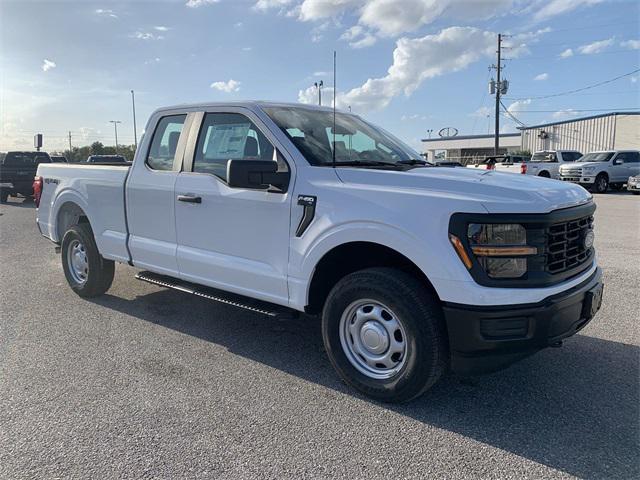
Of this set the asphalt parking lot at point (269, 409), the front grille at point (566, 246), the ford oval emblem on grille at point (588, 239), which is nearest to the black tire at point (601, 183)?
the asphalt parking lot at point (269, 409)

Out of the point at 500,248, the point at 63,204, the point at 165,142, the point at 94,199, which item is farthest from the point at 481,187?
the point at 63,204

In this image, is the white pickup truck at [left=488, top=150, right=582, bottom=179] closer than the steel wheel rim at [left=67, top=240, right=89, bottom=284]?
No

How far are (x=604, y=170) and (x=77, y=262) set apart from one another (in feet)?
77.6

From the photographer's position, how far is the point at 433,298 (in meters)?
3.17

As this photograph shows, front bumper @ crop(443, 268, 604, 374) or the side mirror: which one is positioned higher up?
the side mirror

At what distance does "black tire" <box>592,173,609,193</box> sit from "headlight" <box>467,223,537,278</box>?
2350cm

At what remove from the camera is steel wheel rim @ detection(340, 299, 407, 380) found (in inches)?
130

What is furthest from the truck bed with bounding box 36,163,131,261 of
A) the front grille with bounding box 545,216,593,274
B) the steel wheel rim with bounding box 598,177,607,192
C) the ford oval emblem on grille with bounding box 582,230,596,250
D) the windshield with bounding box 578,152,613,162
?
the windshield with bounding box 578,152,613,162

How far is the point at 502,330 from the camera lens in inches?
116

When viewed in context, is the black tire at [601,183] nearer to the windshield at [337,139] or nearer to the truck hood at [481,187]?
the windshield at [337,139]

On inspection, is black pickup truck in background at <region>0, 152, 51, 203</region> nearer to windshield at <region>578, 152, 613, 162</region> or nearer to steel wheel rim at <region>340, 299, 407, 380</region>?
steel wheel rim at <region>340, 299, 407, 380</region>

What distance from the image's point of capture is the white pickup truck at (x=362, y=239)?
2.95 m

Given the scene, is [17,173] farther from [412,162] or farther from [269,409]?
[269,409]

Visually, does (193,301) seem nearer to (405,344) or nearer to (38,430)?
(38,430)
